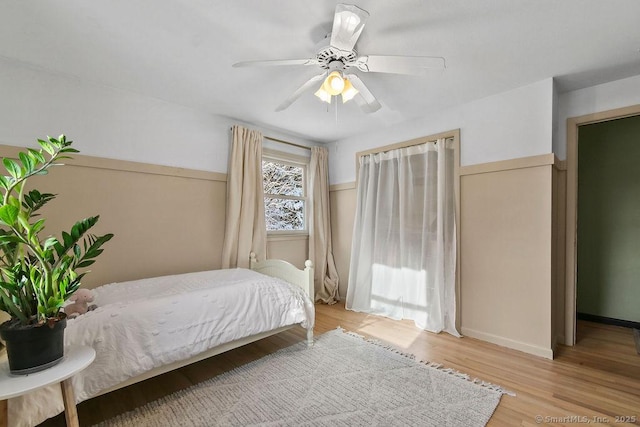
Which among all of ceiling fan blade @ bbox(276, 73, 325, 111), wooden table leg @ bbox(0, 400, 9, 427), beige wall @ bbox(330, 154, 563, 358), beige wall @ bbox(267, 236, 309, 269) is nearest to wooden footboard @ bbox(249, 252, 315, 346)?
beige wall @ bbox(267, 236, 309, 269)

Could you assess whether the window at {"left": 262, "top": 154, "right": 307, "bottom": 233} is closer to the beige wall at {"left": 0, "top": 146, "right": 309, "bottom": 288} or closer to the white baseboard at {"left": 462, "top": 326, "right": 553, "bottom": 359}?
the beige wall at {"left": 0, "top": 146, "right": 309, "bottom": 288}

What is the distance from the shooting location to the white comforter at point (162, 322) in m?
1.46

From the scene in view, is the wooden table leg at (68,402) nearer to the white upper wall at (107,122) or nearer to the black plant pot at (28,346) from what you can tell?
the black plant pot at (28,346)

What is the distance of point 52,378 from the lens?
1039mm

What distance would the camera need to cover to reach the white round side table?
38.3 inches

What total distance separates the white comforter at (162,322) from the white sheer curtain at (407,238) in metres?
1.24

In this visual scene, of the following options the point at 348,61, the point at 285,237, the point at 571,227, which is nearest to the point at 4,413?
the point at 348,61

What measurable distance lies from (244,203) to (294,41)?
6.03 ft

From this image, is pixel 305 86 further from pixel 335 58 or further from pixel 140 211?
pixel 140 211

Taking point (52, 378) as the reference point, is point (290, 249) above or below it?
above

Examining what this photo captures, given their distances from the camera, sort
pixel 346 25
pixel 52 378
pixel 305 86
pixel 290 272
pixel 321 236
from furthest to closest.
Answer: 1. pixel 321 236
2. pixel 290 272
3. pixel 305 86
4. pixel 346 25
5. pixel 52 378

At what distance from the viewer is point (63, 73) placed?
221cm

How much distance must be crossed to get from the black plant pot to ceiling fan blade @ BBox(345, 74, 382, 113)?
6.52 feet

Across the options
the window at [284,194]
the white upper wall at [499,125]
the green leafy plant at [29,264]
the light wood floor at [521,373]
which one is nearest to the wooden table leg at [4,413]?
the green leafy plant at [29,264]
